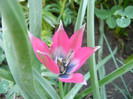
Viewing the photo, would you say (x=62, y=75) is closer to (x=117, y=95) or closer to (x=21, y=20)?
(x=21, y=20)

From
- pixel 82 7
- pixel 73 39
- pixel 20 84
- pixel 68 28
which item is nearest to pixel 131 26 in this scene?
pixel 68 28

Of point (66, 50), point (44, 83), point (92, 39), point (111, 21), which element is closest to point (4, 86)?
point (44, 83)

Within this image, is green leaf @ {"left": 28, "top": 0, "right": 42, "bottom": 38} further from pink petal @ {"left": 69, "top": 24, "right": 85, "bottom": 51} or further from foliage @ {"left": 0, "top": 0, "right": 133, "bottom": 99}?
pink petal @ {"left": 69, "top": 24, "right": 85, "bottom": 51}

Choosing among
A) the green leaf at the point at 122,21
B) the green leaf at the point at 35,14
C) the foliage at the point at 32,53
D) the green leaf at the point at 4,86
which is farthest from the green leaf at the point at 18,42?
the green leaf at the point at 122,21

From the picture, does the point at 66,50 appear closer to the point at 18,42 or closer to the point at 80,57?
the point at 80,57

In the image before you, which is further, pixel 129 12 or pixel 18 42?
pixel 129 12
